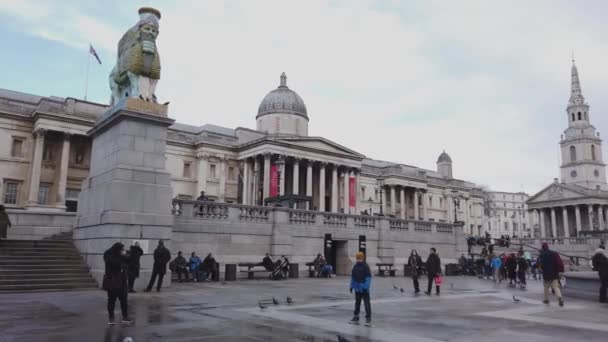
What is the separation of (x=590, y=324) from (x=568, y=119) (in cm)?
12923

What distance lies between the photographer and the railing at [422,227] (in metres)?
33.2

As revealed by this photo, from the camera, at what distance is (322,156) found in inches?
2739

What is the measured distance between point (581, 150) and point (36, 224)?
125482mm

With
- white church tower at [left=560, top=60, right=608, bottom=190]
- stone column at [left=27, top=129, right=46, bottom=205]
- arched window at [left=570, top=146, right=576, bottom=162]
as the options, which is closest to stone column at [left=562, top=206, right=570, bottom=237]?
white church tower at [left=560, top=60, right=608, bottom=190]

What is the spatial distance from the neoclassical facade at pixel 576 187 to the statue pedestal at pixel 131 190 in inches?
3801

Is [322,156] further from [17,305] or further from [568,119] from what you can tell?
[568,119]

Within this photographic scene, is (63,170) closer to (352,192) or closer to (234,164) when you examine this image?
(234,164)

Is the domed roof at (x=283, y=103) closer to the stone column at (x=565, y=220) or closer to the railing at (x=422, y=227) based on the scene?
the railing at (x=422, y=227)

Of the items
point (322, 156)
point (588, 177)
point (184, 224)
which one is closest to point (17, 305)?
point (184, 224)

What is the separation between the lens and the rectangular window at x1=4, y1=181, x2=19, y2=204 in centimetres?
5062

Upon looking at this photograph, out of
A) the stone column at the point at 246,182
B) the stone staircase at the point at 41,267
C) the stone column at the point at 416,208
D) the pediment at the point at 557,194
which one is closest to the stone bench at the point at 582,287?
the stone staircase at the point at 41,267

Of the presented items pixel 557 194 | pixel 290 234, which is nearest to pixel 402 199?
pixel 557 194

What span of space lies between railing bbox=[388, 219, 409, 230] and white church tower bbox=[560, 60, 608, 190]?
330 feet

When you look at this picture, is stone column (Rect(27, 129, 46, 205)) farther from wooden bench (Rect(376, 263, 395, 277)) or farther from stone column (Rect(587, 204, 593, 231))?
stone column (Rect(587, 204, 593, 231))
